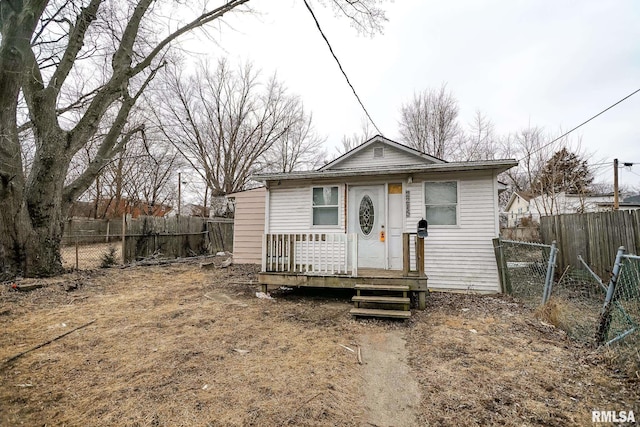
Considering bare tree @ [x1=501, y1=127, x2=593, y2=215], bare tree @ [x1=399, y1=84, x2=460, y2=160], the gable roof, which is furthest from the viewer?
bare tree @ [x1=399, y1=84, x2=460, y2=160]

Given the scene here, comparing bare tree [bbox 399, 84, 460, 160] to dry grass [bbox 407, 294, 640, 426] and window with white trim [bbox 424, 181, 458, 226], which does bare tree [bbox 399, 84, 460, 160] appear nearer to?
window with white trim [bbox 424, 181, 458, 226]

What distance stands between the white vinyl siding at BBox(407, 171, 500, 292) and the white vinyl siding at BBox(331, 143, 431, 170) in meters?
2.07

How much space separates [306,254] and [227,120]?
19089 mm

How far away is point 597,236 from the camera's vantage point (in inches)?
253

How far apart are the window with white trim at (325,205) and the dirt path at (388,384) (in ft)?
12.7

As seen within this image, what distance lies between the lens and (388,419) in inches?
87.2

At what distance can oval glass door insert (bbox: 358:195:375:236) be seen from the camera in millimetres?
7121

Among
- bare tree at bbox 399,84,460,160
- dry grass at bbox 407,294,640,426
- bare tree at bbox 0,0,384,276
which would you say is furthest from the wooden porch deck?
bare tree at bbox 399,84,460,160

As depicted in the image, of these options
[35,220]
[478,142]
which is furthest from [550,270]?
[478,142]

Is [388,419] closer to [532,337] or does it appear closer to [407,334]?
[407,334]

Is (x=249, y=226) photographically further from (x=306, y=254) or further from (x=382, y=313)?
(x=382, y=313)

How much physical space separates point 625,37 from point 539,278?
8.39 meters

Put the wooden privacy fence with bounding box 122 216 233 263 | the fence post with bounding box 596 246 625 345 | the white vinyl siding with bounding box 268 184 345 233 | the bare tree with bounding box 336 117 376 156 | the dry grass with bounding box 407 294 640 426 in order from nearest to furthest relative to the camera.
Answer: the dry grass with bounding box 407 294 640 426
the fence post with bounding box 596 246 625 345
the white vinyl siding with bounding box 268 184 345 233
the wooden privacy fence with bounding box 122 216 233 263
the bare tree with bounding box 336 117 376 156

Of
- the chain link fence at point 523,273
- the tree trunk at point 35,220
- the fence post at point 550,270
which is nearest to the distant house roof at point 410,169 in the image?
the chain link fence at point 523,273
